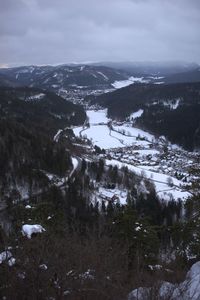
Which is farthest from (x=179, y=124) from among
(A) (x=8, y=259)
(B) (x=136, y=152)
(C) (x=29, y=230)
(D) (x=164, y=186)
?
(A) (x=8, y=259)

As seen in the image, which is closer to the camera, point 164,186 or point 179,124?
point 164,186

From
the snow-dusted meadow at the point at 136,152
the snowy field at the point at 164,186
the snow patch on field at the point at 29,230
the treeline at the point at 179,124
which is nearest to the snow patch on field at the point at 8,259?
the snow patch on field at the point at 29,230

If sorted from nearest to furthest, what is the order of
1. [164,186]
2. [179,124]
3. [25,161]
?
[25,161], [164,186], [179,124]

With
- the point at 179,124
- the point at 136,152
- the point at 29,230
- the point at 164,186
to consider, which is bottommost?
the point at 136,152

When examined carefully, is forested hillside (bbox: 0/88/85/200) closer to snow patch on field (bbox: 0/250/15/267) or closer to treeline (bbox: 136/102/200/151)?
snow patch on field (bbox: 0/250/15/267)

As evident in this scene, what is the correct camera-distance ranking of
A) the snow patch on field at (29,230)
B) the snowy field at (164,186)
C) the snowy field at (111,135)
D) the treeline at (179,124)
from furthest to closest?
the treeline at (179,124), the snowy field at (111,135), the snowy field at (164,186), the snow patch on field at (29,230)

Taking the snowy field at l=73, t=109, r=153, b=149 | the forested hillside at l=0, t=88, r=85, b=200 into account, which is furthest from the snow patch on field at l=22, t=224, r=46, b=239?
the snowy field at l=73, t=109, r=153, b=149

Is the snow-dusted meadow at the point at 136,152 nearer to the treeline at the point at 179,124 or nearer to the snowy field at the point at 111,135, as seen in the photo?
the snowy field at the point at 111,135

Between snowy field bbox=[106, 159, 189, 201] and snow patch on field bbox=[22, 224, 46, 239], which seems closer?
snow patch on field bbox=[22, 224, 46, 239]

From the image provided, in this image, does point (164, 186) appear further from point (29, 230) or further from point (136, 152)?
point (29, 230)

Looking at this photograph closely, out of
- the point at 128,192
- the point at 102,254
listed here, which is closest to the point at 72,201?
the point at 128,192

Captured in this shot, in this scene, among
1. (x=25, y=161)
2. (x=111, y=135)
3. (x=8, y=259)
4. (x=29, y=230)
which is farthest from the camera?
(x=111, y=135)

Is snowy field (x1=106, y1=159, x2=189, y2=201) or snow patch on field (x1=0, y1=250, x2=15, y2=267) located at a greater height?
snow patch on field (x1=0, y1=250, x2=15, y2=267)
